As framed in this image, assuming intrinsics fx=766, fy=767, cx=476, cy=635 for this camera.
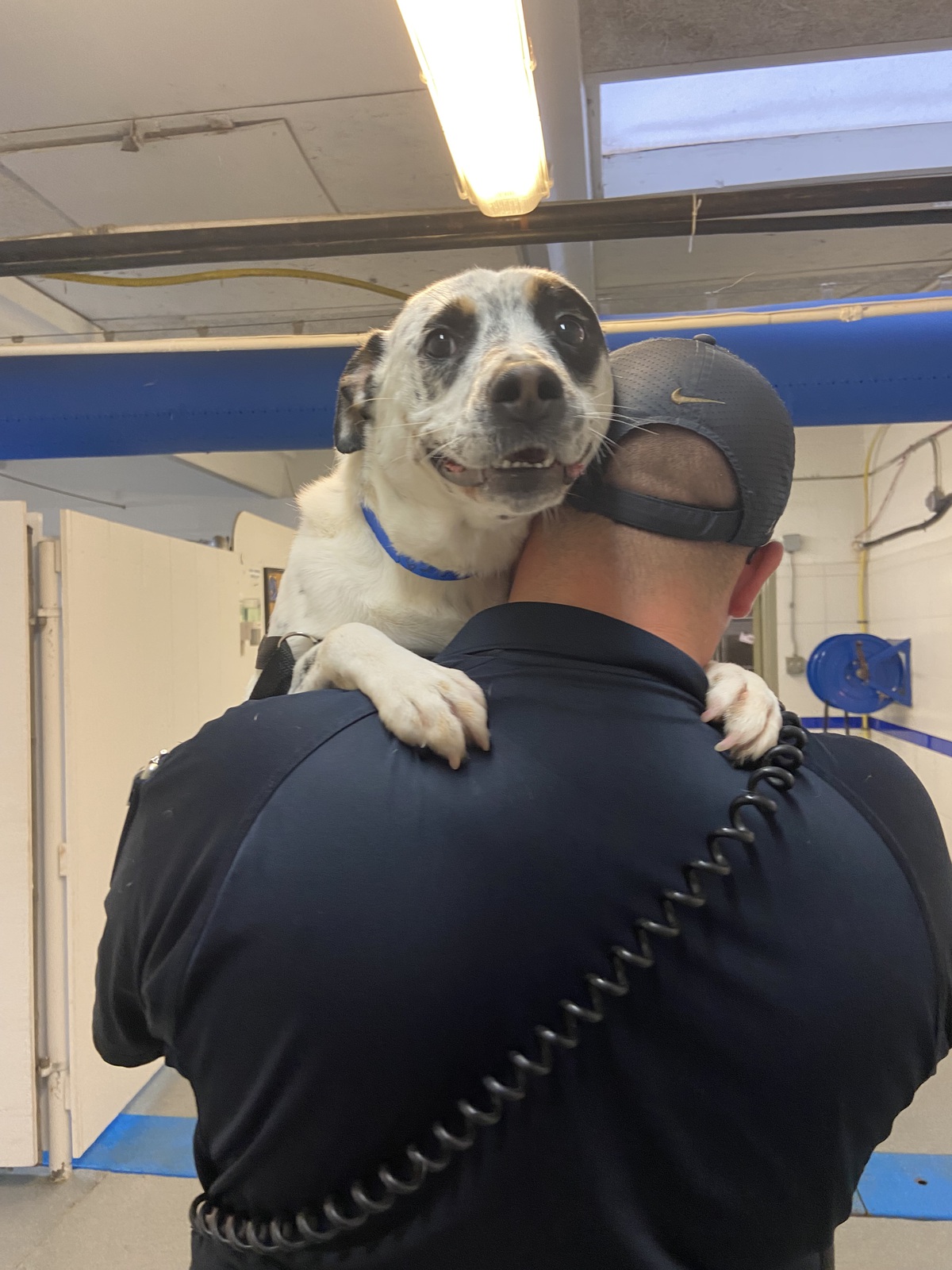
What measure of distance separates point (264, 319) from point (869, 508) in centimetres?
353

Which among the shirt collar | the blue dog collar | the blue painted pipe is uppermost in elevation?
the blue painted pipe

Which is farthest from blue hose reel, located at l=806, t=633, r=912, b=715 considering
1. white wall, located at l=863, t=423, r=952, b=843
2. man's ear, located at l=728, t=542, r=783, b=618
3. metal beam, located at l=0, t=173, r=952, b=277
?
man's ear, located at l=728, t=542, r=783, b=618

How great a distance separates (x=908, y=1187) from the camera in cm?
227

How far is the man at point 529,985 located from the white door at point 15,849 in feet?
6.36

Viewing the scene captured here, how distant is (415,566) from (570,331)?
0.42m

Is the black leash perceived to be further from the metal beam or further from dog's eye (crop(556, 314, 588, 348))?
the metal beam

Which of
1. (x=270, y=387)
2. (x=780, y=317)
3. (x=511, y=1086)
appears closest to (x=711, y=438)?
(x=511, y=1086)

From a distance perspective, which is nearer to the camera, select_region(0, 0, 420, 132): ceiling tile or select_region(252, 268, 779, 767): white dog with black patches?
select_region(252, 268, 779, 767): white dog with black patches

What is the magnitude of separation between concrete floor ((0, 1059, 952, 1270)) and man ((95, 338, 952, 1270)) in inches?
74.1

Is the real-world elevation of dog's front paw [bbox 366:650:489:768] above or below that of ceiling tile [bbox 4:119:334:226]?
below

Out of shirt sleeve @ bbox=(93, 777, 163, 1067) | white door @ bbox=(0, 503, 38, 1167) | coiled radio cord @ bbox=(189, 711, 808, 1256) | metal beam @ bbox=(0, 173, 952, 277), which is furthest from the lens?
white door @ bbox=(0, 503, 38, 1167)

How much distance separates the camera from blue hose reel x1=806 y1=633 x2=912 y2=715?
4086mm

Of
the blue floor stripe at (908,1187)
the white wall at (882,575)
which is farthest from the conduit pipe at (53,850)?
the white wall at (882,575)

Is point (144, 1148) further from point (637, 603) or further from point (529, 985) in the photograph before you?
point (637, 603)
